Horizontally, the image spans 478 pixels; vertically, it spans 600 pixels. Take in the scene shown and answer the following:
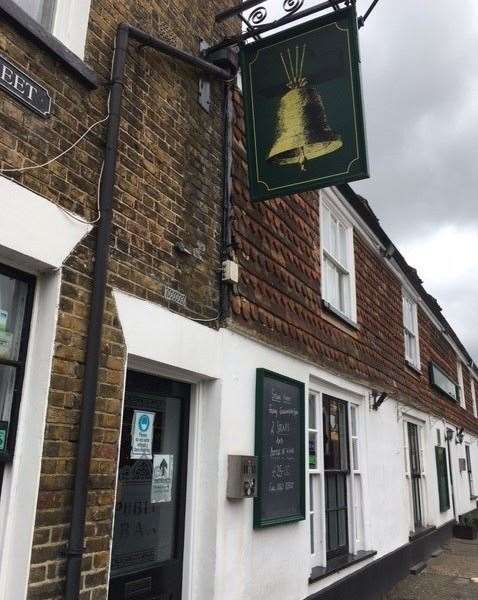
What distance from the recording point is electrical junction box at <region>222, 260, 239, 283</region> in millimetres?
4840

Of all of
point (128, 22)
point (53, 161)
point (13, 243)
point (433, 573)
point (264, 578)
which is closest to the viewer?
point (13, 243)

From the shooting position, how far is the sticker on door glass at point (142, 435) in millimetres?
3957

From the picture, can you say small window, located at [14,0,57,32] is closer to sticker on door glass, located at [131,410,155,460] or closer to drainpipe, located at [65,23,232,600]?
drainpipe, located at [65,23,232,600]

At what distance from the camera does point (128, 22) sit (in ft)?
13.6

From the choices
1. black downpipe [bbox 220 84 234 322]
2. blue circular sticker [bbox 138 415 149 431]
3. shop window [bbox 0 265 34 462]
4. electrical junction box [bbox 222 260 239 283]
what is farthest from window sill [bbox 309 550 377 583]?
shop window [bbox 0 265 34 462]

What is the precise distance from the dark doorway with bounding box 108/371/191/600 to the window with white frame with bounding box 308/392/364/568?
2395mm

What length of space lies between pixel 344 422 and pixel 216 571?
3820 millimetres

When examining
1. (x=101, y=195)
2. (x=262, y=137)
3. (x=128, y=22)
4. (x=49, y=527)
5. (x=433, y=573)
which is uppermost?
(x=128, y=22)

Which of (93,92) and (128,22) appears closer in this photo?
(93,92)

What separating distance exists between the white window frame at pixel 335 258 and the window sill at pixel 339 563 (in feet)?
10.0

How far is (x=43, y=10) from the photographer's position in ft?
12.2

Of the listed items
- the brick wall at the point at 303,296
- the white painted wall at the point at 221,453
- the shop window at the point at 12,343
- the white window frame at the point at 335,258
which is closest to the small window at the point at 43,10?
the shop window at the point at 12,343

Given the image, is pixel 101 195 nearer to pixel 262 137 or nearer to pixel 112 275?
A: pixel 112 275

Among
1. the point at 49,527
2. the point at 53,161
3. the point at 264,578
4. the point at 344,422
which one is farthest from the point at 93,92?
the point at 344,422
